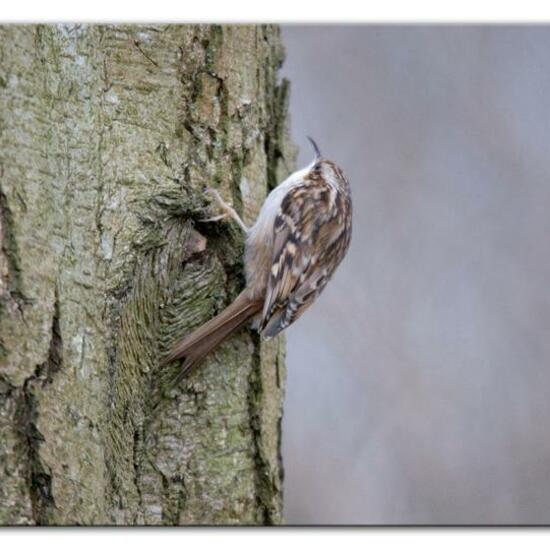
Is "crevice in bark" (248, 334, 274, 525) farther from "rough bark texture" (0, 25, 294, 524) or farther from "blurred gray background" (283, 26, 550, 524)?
"blurred gray background" (283, 26, 550, 524)

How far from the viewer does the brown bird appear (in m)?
1.44

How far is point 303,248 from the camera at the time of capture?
178 cm

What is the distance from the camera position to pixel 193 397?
143 centimetres

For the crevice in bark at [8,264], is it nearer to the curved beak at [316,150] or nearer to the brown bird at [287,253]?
the brown bird at [287,253]

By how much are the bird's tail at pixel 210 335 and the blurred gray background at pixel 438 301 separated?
0.26m

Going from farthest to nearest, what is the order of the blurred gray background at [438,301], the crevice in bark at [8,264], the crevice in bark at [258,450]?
the blurred gray background at [438,301] → the crevice in bark at [258,450] → the crevice in bark at [8,264]

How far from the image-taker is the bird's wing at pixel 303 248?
1.59 meters

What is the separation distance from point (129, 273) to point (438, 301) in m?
0.68

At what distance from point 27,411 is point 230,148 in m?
0.61

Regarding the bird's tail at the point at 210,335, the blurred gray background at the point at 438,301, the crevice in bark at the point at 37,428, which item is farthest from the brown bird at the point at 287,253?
the crevice in bark at the point at 37,428

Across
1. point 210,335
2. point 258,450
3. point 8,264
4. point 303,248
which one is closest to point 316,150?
point 303,248

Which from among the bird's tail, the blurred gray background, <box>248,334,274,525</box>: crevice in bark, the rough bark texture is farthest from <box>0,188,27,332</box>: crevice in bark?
the blurred gray background

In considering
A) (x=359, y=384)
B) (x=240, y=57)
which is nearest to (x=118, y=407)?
(x=359, y=384)

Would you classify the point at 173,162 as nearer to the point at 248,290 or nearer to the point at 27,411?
the point at 248,290
